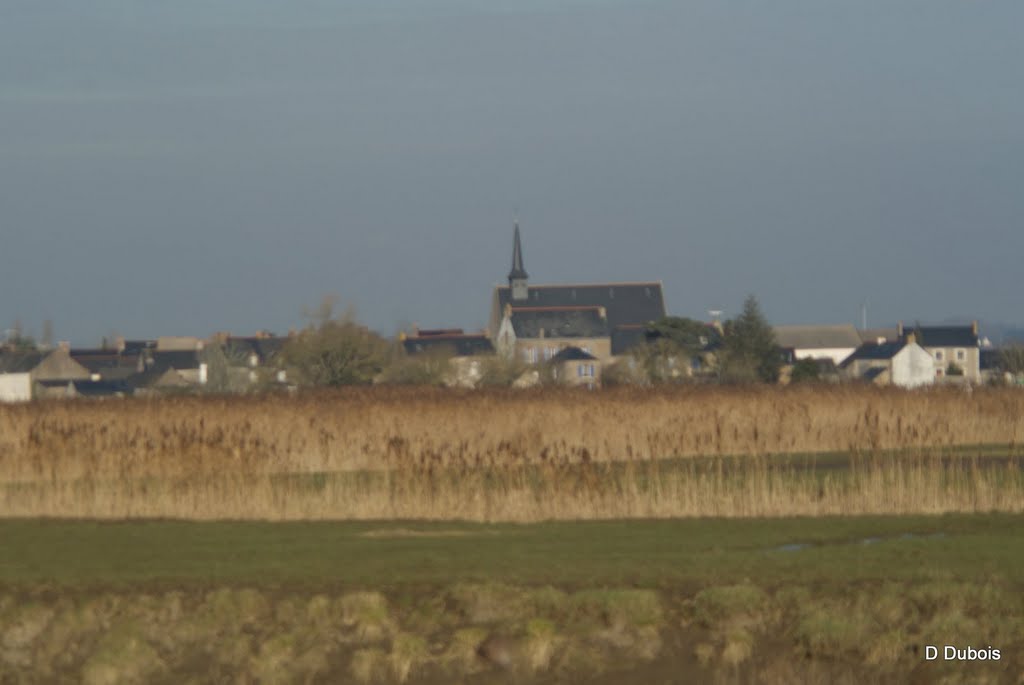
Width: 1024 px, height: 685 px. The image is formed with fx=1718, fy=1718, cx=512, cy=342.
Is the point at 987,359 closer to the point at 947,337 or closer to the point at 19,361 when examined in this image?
the point at 947,337

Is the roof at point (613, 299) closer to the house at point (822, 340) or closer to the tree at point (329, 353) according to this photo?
the house at point (822, 340)

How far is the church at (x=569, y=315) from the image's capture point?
11644 cm

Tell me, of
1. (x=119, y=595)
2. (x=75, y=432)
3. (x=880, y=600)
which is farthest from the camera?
(x=75, y=432)

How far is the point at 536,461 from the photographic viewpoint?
2755 centimetres

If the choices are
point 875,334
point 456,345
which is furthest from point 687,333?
point 875,334

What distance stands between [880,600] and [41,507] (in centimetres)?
1257

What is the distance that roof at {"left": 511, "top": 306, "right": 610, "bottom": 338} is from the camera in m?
119

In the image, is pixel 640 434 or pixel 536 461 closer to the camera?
pixel 536 461

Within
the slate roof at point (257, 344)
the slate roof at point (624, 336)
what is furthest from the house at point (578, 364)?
the slate roof at point (257, 344)

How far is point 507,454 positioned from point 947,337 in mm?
91844

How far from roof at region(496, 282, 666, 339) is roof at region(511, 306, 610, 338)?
3616 mm

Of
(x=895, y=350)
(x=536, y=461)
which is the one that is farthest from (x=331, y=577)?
(x=895, y=350)

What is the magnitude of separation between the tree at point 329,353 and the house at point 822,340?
208 ft

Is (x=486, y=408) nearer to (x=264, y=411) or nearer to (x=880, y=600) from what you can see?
(x=264, y=411)
